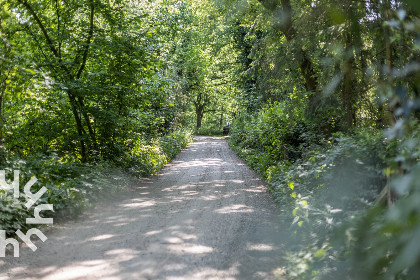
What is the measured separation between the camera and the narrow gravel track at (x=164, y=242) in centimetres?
491

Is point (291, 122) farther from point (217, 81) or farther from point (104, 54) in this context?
point (217, 81)

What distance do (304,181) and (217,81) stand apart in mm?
A: 36230

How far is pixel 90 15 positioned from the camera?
1091 cm

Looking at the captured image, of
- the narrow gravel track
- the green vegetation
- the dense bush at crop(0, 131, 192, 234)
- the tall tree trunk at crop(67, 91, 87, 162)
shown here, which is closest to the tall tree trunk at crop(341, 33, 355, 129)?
the green vegetation

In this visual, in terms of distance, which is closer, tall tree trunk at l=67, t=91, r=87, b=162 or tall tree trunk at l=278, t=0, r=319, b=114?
tall tree trunk at l=67, t=91, r=87, b=162

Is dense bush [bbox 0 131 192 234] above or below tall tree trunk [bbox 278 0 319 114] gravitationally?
below

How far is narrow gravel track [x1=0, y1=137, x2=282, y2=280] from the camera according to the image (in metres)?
4.91

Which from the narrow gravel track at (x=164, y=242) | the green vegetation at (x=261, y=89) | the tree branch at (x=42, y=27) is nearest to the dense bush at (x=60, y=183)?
the green vegetation at (x=261, y=89)

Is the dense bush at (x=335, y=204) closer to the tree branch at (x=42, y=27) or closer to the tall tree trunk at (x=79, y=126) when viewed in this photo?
the tall tree trunk at (x=79, y=126)

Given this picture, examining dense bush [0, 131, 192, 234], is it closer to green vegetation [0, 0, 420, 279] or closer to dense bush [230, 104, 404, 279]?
green vegetation [0, 0, 420, 279]

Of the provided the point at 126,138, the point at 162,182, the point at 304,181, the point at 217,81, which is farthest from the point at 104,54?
the point at 217,81

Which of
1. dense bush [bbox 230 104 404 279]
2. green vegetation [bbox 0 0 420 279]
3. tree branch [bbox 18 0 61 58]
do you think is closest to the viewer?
dense bush [bbox 230 104 404 279]

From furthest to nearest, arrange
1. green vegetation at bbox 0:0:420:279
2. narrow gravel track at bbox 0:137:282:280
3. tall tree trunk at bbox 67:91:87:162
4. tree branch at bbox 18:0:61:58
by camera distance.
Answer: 1. tall tree trunk at bbox 67:91:87:162
2. tree branch at bbox 18:0:61:58
3. green vegetation at bbox 0:0:420:279
4. narrow gravel track at bbox 0:137:282:280

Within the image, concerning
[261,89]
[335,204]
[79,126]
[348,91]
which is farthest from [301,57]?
[79,126]
